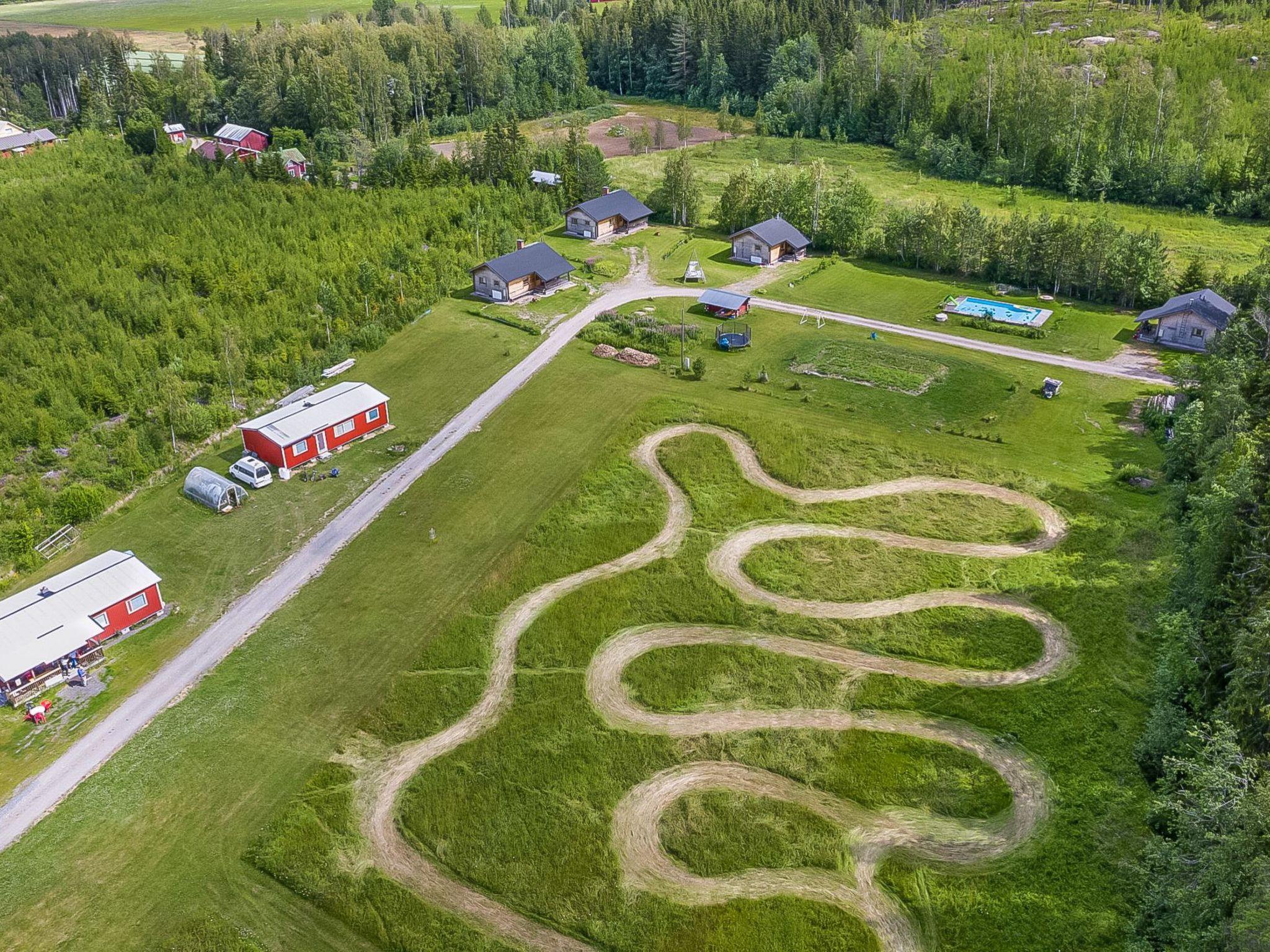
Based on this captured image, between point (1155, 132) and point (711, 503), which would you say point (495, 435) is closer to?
point (711, 503)

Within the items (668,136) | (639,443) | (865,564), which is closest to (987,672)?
(865,564)

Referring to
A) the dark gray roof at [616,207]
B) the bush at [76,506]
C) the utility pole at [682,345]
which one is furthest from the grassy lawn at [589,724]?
the dark gray roof at [616,207]

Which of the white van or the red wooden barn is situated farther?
the red wooden barn

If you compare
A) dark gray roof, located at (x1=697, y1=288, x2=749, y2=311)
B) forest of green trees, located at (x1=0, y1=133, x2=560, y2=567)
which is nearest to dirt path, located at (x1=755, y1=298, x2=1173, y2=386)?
dark gray roof, located at (x1=697, y1=288, x2=749, y2=311)

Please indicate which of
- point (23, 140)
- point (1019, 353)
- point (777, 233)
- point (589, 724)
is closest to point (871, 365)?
point (1019, 353)

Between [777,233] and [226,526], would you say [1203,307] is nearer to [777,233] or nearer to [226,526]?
[777,233]

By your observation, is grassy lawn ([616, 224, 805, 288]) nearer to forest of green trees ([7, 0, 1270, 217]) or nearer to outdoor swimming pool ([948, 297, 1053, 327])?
outdoor swimming pool ([948, 297, 1053, 327])
